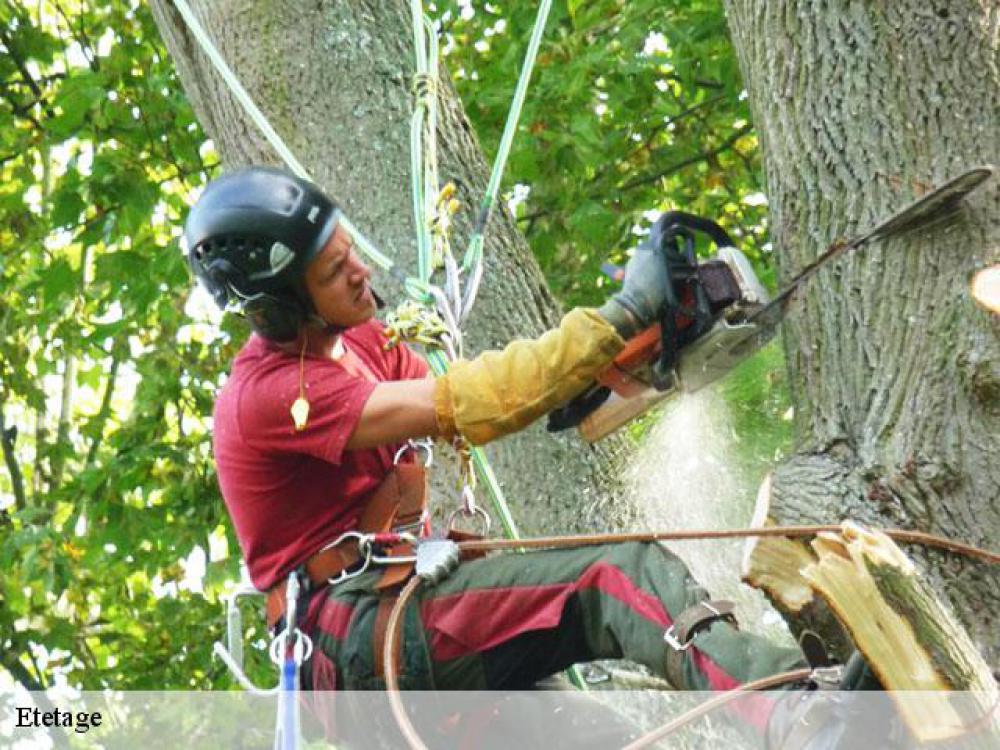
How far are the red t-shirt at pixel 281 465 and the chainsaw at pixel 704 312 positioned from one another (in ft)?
1.76

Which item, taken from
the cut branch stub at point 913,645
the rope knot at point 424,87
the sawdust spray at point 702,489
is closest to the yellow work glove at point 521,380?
the sawdust spray at point 702,489

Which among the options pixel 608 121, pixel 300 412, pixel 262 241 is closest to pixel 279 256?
pixel 262 241

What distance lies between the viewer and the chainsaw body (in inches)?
125

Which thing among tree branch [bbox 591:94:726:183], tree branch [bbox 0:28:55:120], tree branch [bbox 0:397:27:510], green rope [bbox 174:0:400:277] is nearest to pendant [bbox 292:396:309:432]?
green rope [bbox 174:0:400:277]

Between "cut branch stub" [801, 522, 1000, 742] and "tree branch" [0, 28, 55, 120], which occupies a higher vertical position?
"tree branch" [0, 28, 55, 120]

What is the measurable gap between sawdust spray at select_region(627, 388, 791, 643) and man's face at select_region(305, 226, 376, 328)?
32.3 inches

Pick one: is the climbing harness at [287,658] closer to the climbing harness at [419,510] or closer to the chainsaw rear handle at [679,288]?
the climbing harness at [419,510]

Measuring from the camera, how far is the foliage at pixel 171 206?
605cm

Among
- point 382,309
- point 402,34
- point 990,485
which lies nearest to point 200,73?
point 402,34

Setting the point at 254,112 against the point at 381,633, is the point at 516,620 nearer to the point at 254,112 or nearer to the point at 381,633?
the point at 381,633

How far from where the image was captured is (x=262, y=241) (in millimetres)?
3111

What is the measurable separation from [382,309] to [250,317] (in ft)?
2.51

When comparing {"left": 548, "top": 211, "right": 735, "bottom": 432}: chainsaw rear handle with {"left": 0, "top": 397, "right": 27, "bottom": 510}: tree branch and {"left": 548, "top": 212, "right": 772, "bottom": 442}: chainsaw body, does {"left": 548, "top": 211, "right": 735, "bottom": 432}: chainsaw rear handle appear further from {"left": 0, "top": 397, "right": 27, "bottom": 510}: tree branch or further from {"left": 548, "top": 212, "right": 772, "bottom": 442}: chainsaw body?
{"left": 0, "top": 397, "right": 27, "bottom": 510}: tree branch

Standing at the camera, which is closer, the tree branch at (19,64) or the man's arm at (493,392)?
the man's arm at (493,392)
